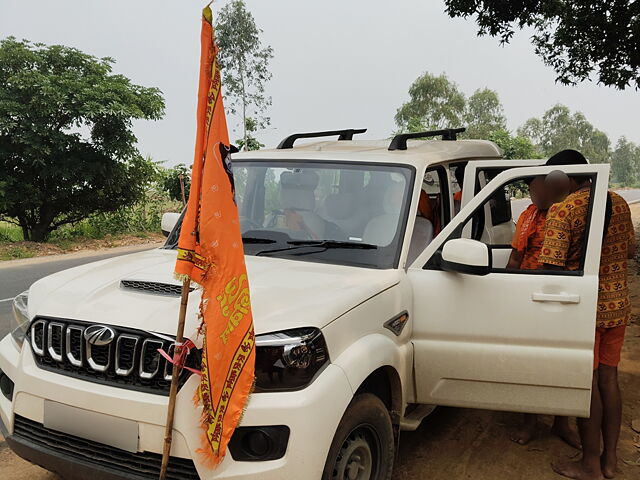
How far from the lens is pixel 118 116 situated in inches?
597

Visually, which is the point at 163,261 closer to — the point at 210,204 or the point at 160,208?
the point at 210,204

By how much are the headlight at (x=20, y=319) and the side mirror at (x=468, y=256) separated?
6.61 ft

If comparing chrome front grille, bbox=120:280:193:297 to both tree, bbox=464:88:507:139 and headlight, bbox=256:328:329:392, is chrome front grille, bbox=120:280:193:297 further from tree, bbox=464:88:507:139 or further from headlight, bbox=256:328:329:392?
tree, bbox=464:88:507:139

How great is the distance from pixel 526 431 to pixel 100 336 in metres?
2.77

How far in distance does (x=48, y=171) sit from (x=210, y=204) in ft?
47.2

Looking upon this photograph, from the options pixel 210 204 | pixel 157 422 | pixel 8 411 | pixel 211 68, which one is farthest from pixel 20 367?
pixel 211 68

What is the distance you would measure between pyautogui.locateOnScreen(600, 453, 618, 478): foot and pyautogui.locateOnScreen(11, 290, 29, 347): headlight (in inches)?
124

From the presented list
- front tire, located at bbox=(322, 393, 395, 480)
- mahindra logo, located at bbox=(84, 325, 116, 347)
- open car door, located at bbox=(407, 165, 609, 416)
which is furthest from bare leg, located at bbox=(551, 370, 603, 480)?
mahindra logo, located at bbox=(84, 325, 116, 347)

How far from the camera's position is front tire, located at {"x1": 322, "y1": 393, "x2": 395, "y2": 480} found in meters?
2.30

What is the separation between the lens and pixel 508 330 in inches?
117

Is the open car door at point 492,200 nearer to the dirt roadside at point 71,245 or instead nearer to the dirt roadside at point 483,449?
the dirt roadside at point 483,449

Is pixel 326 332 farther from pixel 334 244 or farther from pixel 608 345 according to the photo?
pixel 608 345

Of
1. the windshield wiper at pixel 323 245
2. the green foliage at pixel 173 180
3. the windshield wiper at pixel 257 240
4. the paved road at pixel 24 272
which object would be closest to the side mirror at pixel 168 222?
the windshield wiper at pixel 257 240

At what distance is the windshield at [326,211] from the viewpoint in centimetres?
311
